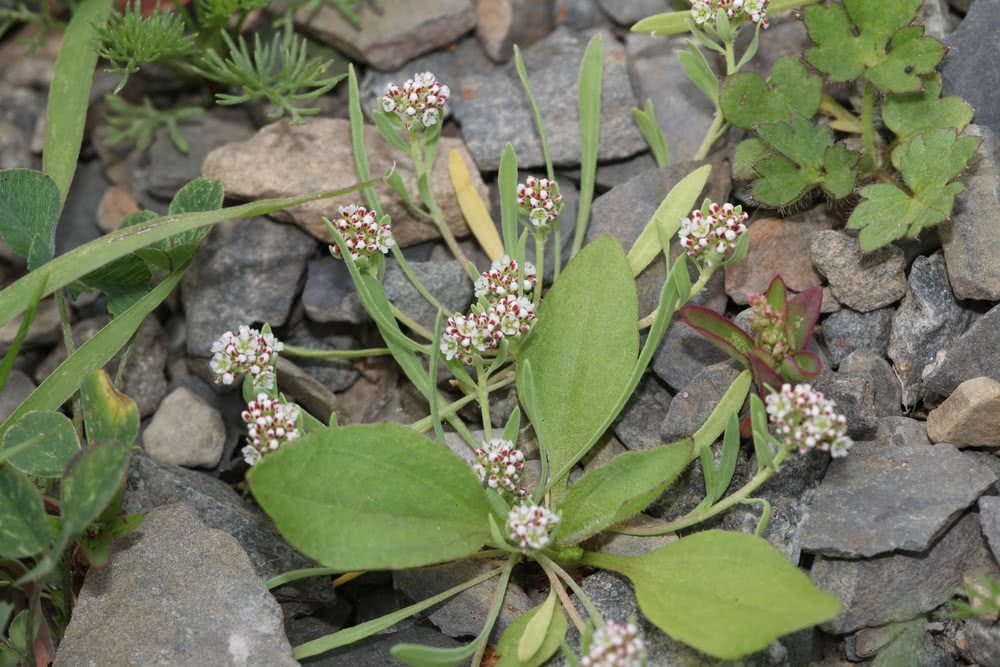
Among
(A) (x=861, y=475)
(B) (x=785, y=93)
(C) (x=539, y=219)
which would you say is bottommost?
(A) (x=861, y=475)

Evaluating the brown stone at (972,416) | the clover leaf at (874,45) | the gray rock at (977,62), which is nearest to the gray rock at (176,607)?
the brown stone at (972,416)

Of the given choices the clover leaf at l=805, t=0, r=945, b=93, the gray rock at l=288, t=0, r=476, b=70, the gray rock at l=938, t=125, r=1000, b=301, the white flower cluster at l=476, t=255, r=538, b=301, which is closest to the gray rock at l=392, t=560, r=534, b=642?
the white flower cluster at l=476, t=255, r=538, b=301

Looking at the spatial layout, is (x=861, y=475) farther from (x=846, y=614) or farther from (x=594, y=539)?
(x=594, y=539)

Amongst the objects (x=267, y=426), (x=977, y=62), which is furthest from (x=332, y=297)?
(x=977, y=62)

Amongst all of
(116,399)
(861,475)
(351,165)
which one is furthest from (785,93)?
(116,399)

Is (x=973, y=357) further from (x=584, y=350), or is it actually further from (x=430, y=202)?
(x=430, y=202)

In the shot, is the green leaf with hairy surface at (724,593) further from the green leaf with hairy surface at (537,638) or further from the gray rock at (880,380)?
the gray rock at (880,380)

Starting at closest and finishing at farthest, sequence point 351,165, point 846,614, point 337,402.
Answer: point 846,614, point 337,402, point 351,165
